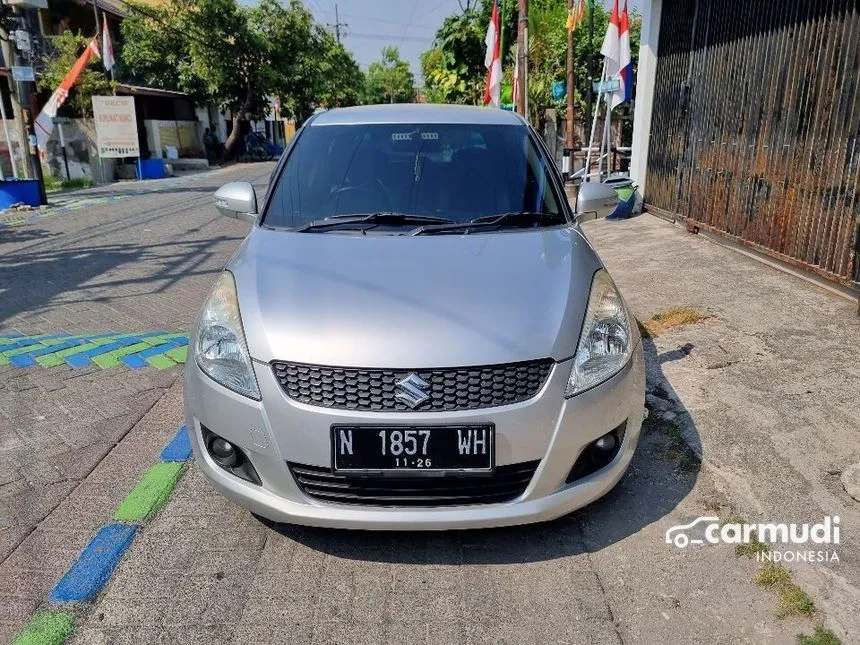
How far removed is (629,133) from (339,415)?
19.2 m

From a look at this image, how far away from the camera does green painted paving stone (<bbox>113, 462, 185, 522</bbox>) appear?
2.93 m

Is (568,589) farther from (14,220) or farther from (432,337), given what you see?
(14,220)

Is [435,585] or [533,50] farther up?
[533,50]

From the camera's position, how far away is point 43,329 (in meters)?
5.61

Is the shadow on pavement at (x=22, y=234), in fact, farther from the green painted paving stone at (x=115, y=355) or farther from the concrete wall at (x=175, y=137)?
the concrete wall at (x=175, y=137)

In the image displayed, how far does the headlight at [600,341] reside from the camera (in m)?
2.48

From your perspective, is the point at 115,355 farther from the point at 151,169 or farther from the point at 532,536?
the point at 151,169

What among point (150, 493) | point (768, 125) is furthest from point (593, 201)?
point (768, 125)

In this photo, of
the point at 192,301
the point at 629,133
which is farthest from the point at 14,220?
the point at 629,133

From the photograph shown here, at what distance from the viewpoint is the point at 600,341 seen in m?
2.61

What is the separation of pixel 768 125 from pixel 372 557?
6.01 m

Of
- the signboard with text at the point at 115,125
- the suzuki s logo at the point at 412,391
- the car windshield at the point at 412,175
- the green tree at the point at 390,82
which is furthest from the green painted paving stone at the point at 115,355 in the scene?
the green tree at the point at 390,82

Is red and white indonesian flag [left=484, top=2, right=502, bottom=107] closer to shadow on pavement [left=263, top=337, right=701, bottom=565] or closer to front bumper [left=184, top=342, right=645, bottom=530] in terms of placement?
shadow on pavement [left=263, top=337, right=701, bottom=565]

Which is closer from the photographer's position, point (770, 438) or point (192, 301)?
point (770, 438)
